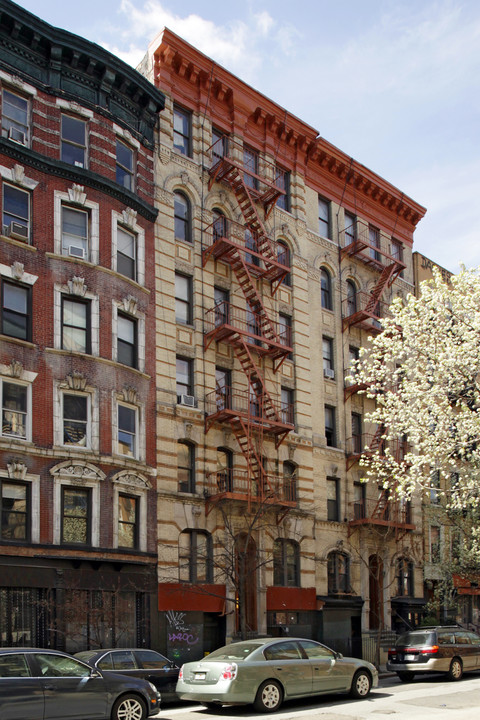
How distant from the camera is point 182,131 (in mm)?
33375

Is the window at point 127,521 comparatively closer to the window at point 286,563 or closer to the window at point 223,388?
the window at point 223,388

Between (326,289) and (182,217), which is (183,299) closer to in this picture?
(182,217)

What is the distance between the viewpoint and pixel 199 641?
27.9m

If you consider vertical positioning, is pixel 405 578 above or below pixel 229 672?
below

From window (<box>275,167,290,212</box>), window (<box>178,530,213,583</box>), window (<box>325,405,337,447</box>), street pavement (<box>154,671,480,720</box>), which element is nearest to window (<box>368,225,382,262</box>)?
window (<box>275,167,290,212</box>)

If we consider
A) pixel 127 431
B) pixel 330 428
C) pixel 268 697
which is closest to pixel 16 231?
pixel 127 431

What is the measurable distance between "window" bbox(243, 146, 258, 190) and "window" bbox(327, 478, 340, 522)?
42.1 feet

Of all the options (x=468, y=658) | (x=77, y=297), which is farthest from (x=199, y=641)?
(x=77, y=297)

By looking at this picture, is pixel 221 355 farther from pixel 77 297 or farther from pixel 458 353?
pixel 458 353

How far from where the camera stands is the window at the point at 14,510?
23453 mm

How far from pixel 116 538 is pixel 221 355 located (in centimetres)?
885

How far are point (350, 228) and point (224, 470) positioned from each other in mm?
16028

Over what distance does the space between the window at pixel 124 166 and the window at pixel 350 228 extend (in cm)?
1365

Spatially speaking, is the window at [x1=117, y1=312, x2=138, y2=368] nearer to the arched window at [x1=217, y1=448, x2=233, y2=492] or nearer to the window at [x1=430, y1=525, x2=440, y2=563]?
the arched window at [x1=217, y1=448, x2=233, y2=492]
